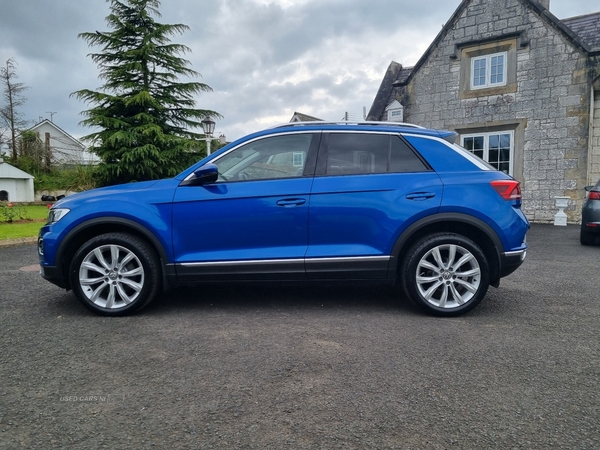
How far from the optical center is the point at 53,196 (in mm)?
32875

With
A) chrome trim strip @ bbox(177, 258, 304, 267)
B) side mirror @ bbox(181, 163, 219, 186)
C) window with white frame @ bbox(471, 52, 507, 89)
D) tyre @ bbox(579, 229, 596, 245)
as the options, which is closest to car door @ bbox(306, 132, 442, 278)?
chrome trim strip @ bbox(177, 258, 304, 267)

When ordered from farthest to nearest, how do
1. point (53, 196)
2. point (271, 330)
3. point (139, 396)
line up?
point (53, 196) → point (271, 330) → point (139, 396)

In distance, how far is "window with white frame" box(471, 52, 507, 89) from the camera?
14180mm

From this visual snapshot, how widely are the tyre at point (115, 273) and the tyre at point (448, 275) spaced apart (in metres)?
2.43

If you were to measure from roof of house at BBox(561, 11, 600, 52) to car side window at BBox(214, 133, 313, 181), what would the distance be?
12.9m

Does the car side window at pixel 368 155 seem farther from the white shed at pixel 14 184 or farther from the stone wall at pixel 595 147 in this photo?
the white shed at pixel 14 184

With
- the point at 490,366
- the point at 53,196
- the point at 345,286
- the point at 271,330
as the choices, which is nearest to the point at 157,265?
the point at 271,330

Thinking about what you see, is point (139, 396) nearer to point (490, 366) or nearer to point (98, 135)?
point (490, 366)

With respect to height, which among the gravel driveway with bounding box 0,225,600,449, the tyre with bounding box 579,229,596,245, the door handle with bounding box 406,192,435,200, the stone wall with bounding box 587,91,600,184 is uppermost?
the stone wall with bounding box 587,91,600,184

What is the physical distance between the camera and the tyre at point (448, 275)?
3.88 meters

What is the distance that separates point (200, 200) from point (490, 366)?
2751 mm

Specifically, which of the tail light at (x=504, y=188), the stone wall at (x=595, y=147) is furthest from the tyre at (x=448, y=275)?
the stone wall at (x=595, y=147)

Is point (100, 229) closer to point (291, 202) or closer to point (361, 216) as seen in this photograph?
point (291, 202)

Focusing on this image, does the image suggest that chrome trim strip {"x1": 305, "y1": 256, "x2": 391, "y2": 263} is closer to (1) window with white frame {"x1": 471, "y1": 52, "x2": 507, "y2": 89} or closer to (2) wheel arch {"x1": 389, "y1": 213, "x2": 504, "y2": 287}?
(2) wheel arch {"x1": 389, "y1": 213, "x2": 504, "y2": 287}
